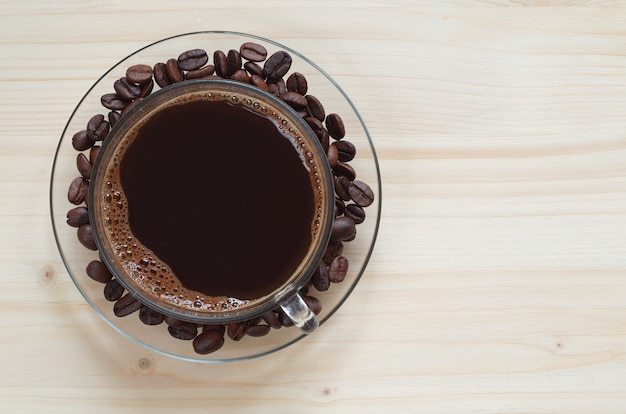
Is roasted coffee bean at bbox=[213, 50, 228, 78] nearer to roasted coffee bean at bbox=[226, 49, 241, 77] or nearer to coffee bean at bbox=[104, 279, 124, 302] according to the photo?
roasted coffee bean at bbox=[226, 49, 241, 77]

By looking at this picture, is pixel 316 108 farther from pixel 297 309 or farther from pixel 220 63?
pixel 297 309

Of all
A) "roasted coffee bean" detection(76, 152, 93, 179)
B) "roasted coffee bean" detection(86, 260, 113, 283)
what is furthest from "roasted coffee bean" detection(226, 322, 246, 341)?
"roasted coffee bean" detection(76, 152, 93, 179)

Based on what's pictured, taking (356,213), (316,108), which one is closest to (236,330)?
(356,213)

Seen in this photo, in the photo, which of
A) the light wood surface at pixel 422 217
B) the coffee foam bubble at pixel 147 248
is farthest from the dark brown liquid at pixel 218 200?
the light wood surface at pixel 422 217

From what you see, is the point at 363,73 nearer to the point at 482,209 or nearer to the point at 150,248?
the point at 482,209

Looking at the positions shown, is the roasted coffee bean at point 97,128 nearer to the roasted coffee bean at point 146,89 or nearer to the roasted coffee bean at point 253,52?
the roasted coffee bean at point 146,89
